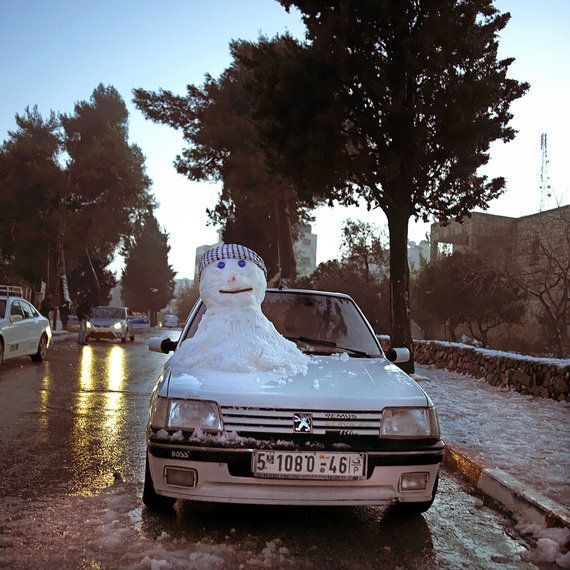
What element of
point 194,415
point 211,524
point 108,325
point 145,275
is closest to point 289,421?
point 194,415

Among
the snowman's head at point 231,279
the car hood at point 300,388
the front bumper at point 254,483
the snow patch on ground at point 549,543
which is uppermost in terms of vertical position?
the snowman's head at point 231,279

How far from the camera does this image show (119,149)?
36219 millimetres

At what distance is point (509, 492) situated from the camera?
405 cm

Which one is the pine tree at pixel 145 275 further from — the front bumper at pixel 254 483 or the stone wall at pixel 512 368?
the front bumper at pixel 254 483

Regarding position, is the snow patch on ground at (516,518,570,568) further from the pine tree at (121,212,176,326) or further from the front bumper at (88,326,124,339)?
the pine tree at (121,212,176,326)

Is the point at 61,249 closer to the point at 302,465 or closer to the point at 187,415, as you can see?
the point at 187,415

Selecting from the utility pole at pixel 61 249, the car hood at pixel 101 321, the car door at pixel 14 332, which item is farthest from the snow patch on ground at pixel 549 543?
the utility pole at pixel 61 249

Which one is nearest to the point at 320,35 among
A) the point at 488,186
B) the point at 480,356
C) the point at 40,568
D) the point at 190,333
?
the point at 488,186

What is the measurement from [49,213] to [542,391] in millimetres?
30511

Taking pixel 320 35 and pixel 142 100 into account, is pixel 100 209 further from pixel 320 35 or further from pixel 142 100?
pixel 320 35

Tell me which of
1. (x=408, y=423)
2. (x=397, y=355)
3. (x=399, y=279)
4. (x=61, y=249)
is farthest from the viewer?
(x=61, y=249)

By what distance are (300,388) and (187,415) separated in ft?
2.13

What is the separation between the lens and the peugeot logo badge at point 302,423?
122 inches

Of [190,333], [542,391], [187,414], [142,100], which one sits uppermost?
[142,100]
